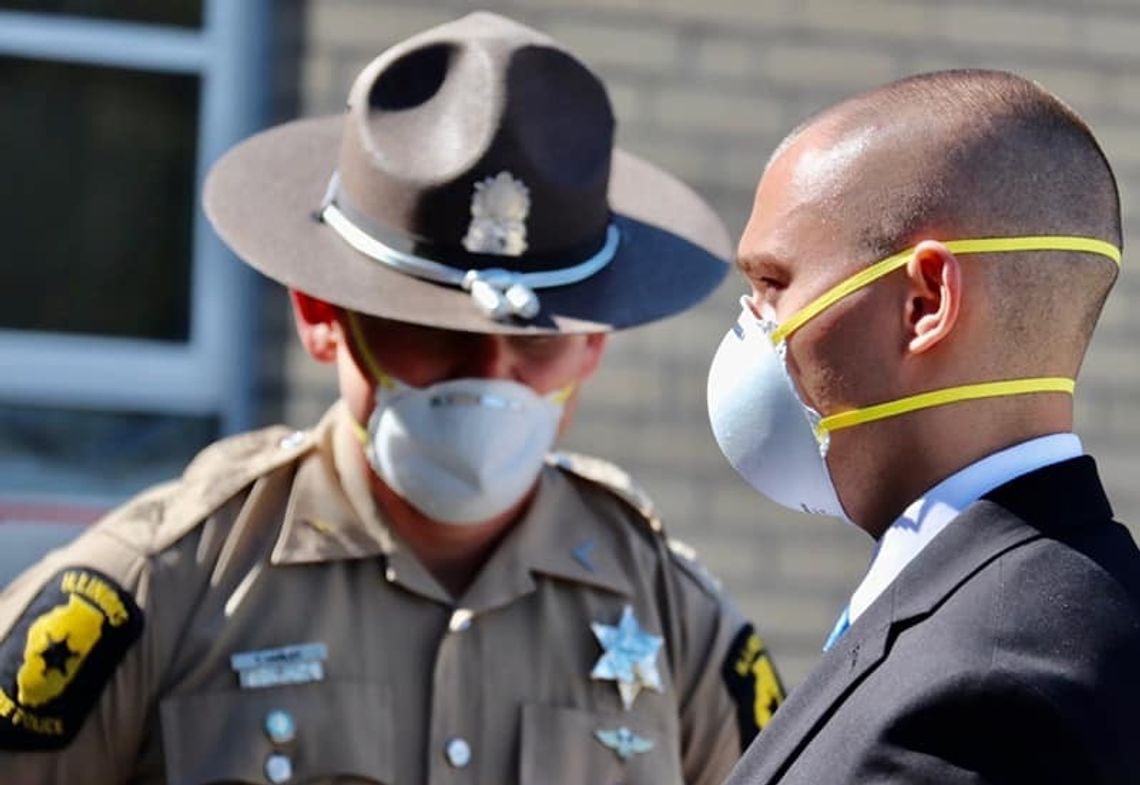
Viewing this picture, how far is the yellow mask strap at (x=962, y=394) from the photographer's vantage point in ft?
7.51

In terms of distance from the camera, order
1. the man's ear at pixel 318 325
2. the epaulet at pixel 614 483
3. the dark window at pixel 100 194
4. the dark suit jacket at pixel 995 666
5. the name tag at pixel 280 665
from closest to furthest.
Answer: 1. the dark suit jacket at pixel 995 666
2. the name tag at pixel 280 665
3. the man's ear at pixel 318 325
4. the epaulet at pixel 614 483
5. the dark window at pixel 100 194

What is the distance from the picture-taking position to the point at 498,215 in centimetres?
347

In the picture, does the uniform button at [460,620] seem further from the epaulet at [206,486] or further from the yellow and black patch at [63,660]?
the yellow and black patch at [63,660]

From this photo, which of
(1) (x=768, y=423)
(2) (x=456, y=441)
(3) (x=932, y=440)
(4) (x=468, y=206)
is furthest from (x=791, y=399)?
(4) (x=468, y=206)

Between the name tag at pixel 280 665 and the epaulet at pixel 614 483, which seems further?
the epaulet at pixel 614 483

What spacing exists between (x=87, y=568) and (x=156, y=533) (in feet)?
0.36

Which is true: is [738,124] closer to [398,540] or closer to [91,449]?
[91,449]

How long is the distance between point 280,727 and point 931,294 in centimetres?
140

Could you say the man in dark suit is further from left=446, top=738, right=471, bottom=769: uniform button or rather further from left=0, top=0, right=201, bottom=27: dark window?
left=0, top=0, right=201, bottom=27: dark window

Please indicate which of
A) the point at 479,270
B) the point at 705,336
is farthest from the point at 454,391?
the point at 705,336

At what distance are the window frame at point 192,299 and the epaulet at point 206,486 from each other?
4.45 feet

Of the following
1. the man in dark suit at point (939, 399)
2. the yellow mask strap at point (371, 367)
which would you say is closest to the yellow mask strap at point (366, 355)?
the yellow mask strap at point (371, 367)

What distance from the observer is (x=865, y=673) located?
2.22 metres

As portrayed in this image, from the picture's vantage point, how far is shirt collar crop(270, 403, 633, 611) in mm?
3451
